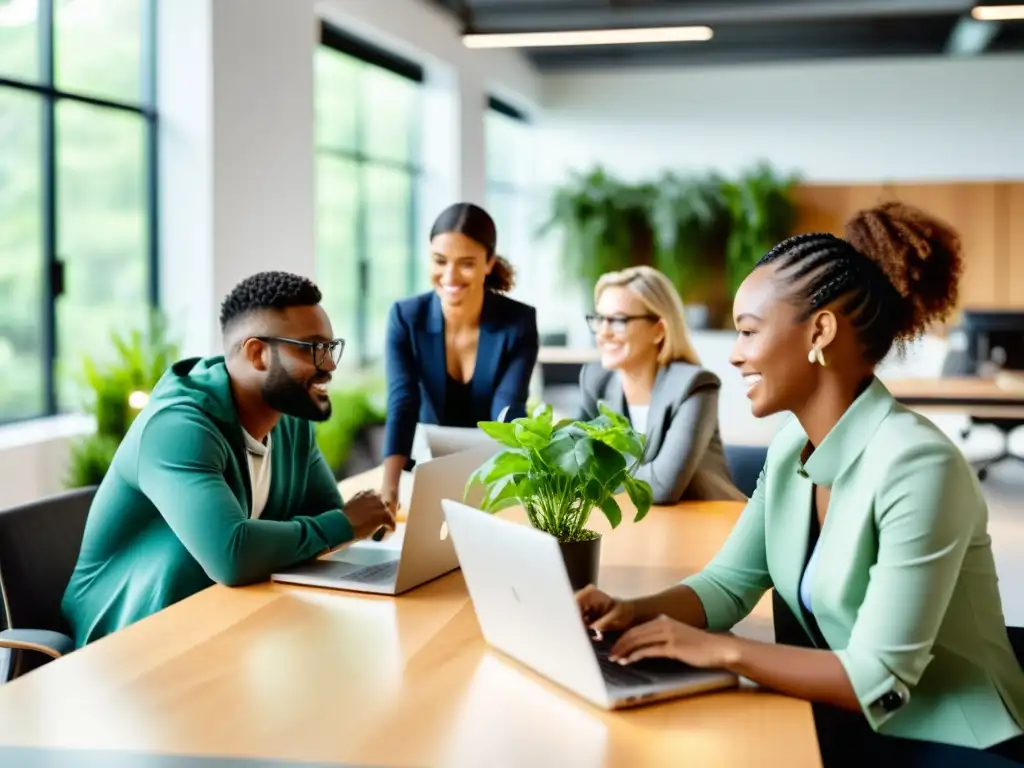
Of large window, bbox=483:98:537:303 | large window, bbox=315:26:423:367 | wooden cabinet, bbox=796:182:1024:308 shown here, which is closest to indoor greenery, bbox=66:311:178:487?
large window, bbox=315:26:423:367

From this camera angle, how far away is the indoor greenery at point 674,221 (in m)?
10.6

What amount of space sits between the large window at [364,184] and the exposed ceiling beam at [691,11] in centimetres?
79

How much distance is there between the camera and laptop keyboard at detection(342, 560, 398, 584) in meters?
2.13

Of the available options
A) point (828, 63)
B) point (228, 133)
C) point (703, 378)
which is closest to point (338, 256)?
point (228, 133)

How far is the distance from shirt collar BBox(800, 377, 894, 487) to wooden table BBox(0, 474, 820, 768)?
0.32 metres

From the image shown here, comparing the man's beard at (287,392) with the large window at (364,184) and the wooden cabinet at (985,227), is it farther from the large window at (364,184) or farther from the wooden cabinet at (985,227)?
the wooden cabinet at (985,227)

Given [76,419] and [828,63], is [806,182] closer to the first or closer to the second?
[828,63]

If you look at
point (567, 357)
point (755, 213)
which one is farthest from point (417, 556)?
point (755, 213)

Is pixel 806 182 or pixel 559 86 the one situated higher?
pixel 559 86

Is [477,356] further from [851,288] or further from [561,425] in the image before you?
[851,288]

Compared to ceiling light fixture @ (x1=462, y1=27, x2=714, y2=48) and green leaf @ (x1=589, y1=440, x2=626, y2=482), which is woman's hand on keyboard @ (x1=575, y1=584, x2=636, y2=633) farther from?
ceiling light fixture @ (x1=462, y1=27, x2=714, y2=48)

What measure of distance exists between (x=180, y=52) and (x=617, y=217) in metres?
5.95

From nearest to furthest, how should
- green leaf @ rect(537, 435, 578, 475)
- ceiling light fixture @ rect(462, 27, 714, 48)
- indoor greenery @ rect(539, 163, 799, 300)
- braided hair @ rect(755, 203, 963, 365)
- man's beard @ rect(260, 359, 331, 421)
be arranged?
braided hair @ rect(755, 203, 963, 365) → green leaf @ rect(537, 435, 578, 475) → man's beard @ rect(260, 359, 331, 421) → ceiling light fixture @ rect(462, 27, 714, 48) → indoor greenery @ rect(539, 163, 799, 300)

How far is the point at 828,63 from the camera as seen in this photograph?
11047 mm
